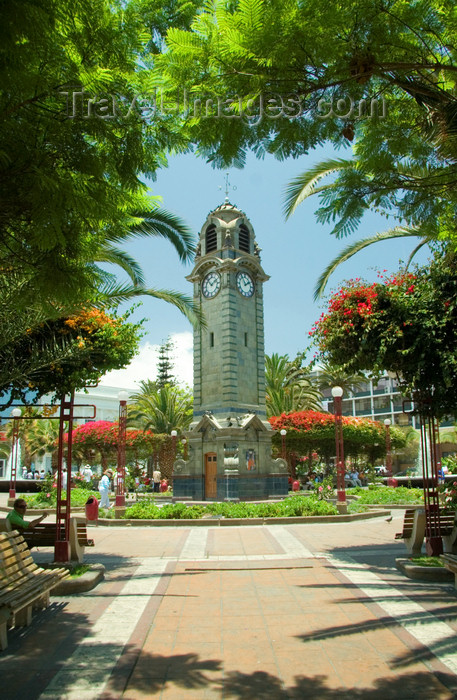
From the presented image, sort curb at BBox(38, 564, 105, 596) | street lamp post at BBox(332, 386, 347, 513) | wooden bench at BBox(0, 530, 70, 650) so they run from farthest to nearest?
street lamp post at BBox(332, 386, 347, 513) → curb at BBox(38, 564, 105, 596) → wooden bench at BBox(0, 530, 70, 650)

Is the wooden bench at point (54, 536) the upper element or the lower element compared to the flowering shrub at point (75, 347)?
lower

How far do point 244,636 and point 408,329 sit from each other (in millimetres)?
5455

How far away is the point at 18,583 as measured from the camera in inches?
242

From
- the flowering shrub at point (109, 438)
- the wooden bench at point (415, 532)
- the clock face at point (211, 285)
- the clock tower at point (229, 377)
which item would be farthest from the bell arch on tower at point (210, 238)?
the wooden bench at point (415, 532)

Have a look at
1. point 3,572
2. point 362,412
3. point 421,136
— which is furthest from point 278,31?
point 362,412

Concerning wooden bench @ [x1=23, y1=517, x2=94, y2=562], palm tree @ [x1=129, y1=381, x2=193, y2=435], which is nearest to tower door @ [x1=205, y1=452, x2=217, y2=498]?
palm tree @ [x1=129, y1=381, x2=193, y2=435]

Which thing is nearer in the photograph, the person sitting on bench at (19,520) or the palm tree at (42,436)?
the person sitting on bench at (19,520)

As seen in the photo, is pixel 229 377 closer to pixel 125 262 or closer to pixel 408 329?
pixel 125 262

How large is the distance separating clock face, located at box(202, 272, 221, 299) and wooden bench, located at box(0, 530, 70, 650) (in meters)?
24.7

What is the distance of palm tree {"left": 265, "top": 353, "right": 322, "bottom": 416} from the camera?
4422 cm

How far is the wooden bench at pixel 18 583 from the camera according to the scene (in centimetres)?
547

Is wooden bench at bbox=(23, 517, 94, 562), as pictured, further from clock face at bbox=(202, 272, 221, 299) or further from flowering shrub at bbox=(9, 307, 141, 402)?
clock face at bbox=(202, 272, 221, 299)

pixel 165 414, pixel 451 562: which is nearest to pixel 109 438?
pixel 165 414

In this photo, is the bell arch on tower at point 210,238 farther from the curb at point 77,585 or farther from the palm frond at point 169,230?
the curb at point 77,585
